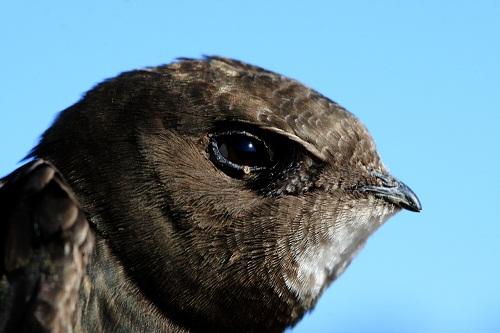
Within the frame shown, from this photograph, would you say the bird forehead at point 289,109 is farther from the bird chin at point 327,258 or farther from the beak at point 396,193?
the bird chin at point 327,258

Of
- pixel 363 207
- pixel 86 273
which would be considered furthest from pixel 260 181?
pixel 86 273

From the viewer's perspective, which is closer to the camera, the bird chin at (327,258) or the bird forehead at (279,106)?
the bird chin at (327,258)

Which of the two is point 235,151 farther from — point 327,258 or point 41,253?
point 41,253

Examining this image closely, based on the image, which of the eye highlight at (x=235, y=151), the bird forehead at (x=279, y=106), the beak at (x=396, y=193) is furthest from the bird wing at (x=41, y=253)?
the beak at (x=396, y=193)

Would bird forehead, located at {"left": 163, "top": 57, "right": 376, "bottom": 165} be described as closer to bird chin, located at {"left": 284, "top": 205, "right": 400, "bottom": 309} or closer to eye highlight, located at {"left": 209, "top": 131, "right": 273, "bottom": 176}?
eye highlight, located at {"left": 209, "top": 131, "right": 273, "bottom": 176}

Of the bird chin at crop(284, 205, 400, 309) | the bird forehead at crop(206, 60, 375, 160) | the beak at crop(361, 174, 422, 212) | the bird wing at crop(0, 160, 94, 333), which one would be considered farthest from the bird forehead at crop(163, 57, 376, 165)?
the bird wing at crop(0, 160, 94, 333)

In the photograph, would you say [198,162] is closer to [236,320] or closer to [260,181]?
[260,181]

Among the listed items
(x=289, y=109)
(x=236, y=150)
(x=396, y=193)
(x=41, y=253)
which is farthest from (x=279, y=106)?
(x=41, y=253)

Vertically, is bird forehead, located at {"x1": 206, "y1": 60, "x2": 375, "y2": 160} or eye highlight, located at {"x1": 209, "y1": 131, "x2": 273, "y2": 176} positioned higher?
bird forehead, located at {"x1": 206, "y1": 60, "x2": 375, "y2": 160}
